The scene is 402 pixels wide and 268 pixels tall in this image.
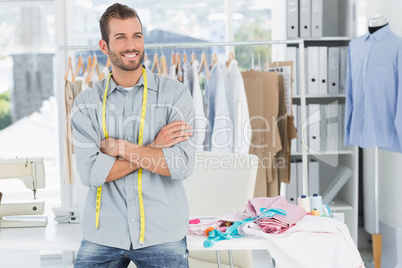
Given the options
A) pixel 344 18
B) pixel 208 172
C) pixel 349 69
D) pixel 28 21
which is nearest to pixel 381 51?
pixel 349 69

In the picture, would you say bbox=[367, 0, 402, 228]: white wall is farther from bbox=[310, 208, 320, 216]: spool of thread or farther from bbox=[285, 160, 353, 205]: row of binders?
bbox=[310, 208, 320, 216]: spool of thread

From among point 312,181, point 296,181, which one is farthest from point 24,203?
point 312,181

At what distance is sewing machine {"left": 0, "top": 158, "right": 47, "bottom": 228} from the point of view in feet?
7.66

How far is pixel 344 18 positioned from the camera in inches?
175

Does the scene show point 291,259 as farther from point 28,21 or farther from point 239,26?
→ point 28,21

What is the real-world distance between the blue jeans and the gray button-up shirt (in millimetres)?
26

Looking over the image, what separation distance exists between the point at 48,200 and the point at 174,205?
280 centimetres

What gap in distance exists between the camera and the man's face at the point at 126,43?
6.59 feet

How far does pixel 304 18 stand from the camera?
415 cm

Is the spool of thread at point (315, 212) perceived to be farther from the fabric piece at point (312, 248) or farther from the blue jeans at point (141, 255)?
the blue jeans at point (141, 255)

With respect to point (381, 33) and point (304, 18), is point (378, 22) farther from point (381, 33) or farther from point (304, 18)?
point (304, 18)

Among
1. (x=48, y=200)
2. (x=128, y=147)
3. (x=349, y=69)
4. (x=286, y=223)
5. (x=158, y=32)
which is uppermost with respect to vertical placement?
(x=158, y=32)

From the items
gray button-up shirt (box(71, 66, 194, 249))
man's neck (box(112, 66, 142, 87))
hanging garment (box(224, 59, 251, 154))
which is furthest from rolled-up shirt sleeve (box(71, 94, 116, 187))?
hanging garment (box(224, 59, 251, 154))

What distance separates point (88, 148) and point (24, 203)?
62cm
